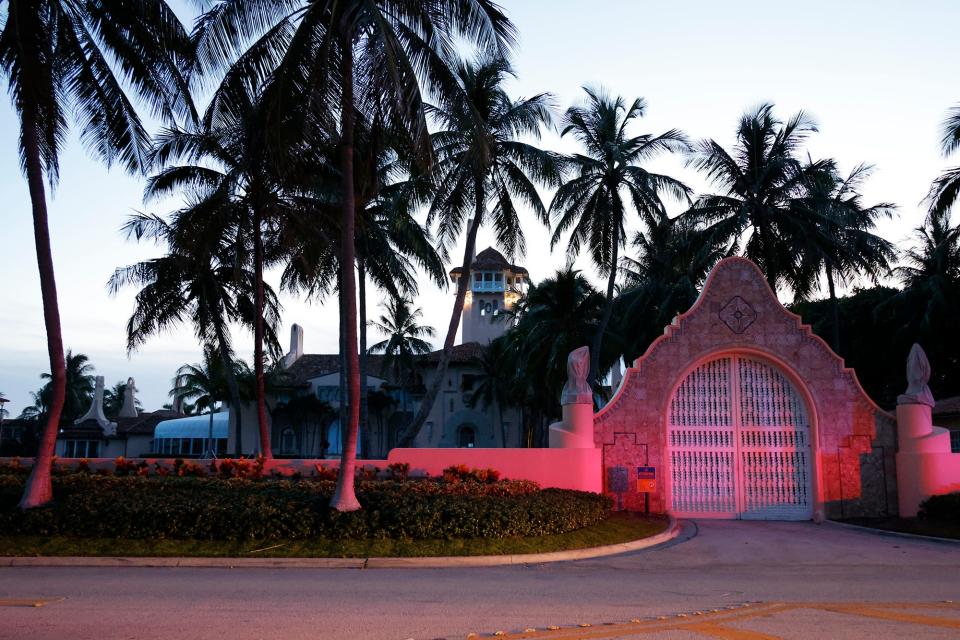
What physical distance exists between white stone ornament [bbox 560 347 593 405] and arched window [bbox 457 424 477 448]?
113ft

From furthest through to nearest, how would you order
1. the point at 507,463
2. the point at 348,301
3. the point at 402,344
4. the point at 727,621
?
the point at 402,344
the point at 507,463
the point at 348,301
the point at 727,621

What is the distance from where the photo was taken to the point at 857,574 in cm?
1292

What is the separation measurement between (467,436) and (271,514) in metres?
41.4

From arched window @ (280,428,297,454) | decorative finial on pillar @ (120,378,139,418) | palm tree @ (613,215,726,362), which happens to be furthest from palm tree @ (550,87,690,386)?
decorative finial on pillar @ (120,378,139,418)

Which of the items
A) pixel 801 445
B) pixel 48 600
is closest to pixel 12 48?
pixel 48 600

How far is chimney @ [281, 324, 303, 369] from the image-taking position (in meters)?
60.9

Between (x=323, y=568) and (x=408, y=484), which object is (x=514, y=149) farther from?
(x=323, y=568)

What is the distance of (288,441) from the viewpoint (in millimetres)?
55250

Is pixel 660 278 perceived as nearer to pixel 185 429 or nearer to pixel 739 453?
pixel 739 453

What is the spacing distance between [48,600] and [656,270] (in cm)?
2994

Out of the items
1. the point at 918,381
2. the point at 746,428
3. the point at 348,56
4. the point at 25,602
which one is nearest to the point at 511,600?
the point at 25,602

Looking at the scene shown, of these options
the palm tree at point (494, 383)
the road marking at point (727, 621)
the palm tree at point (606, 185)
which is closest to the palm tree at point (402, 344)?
the palm tree at point (494, 383)

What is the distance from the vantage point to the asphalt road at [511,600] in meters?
8.16

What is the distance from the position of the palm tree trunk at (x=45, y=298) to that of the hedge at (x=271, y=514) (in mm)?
852
